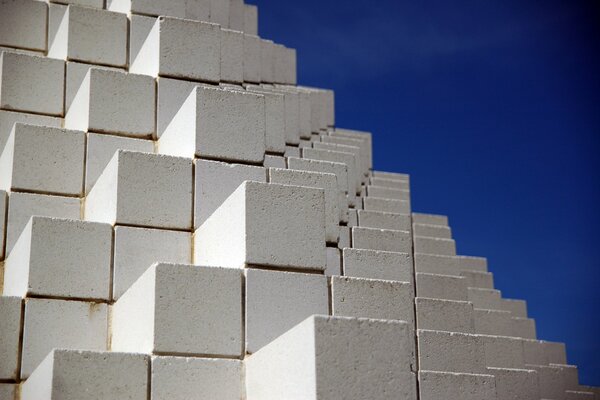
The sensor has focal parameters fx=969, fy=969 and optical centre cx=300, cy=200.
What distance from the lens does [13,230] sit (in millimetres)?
5367

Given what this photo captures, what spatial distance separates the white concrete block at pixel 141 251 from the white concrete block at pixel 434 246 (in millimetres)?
3801

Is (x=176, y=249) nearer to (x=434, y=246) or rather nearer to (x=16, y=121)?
(x=16, y=121)

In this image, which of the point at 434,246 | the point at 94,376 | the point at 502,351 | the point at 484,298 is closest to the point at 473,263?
the point at 484,298

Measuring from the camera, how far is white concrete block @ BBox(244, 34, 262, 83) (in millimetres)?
8727

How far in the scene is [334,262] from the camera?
20.6 feet

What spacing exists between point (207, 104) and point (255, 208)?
3.01ft

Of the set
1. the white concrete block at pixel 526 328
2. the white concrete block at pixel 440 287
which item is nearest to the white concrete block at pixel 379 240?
the white concrete block at pixel 440 287

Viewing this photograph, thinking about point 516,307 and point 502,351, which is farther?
point 516,307

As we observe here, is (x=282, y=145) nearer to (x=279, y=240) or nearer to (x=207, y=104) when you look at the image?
(x=207, y=104)

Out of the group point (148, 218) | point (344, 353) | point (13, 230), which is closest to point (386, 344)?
point (344, 353)

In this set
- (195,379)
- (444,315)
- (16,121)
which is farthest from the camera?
(444,315)

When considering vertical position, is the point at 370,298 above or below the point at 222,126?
below

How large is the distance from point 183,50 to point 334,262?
5.43 feet

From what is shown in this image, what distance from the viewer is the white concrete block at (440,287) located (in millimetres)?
7520
